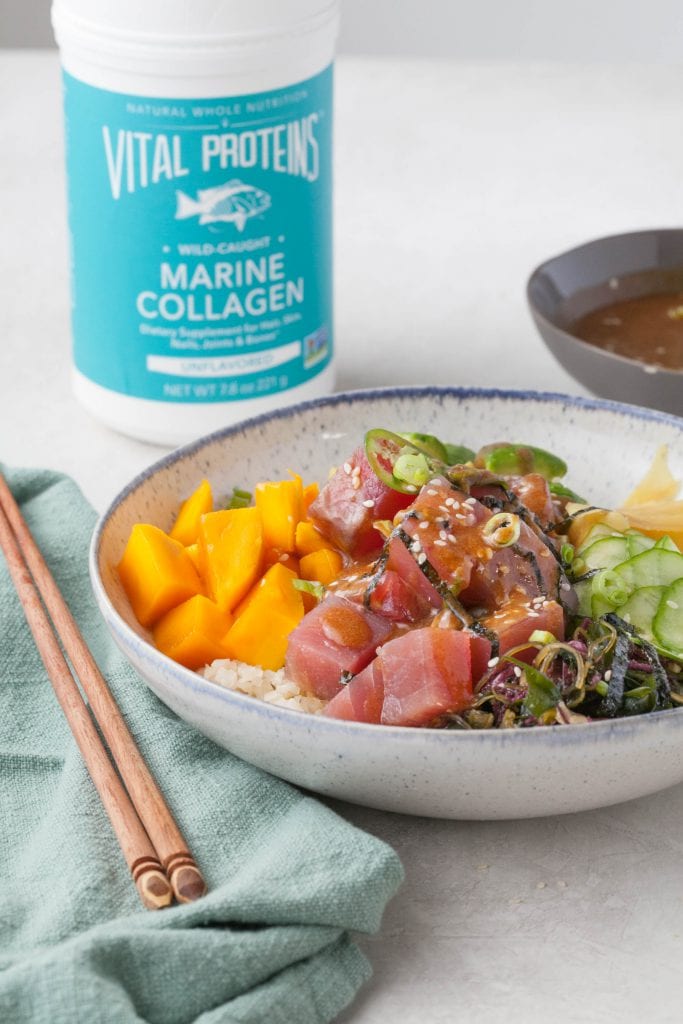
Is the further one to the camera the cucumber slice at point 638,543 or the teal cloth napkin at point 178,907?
the cucumber slice at point 638,543

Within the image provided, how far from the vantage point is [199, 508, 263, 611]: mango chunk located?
1.66 m

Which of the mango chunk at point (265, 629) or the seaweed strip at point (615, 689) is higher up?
the seaweed strip at point (615, 689)

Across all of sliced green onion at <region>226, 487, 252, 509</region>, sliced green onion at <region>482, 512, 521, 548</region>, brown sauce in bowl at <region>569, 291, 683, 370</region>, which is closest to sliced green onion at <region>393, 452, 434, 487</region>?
sliced green onion at <region>482, 512, 521, 548</region>

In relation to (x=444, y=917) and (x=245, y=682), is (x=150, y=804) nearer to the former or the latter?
(x=245, y=682)

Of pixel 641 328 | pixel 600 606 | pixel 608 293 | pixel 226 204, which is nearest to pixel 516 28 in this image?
pixel 608 293

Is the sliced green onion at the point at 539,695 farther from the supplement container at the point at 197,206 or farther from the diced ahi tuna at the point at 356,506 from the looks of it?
the supplement container at the point at 197,206

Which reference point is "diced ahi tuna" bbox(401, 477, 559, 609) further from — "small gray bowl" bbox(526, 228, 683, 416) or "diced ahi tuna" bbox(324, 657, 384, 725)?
"small gray bowl" bbox(526, 228, 683, 416)

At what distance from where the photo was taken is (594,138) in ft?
11.5

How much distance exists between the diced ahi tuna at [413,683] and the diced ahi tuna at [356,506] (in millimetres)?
255

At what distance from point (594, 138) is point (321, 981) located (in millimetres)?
2687

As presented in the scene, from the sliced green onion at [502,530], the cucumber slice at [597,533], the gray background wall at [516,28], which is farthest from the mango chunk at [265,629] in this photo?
the gray background wall at [516,28]

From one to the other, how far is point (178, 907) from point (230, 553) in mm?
507

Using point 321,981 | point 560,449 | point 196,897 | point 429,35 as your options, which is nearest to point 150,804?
point 196,897

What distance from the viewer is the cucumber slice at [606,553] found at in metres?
1.61
